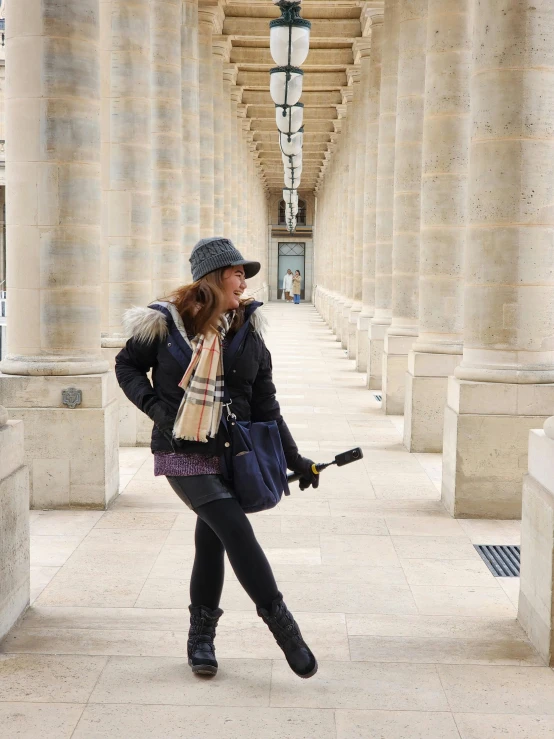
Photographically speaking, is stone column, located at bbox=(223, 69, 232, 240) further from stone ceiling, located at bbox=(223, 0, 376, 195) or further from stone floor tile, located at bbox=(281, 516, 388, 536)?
stone floor tile, located at bbox=(281, 516, 388, 536)

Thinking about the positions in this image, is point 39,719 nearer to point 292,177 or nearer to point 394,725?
point 394,725

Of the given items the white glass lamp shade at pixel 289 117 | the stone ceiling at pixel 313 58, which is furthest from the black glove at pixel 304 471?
the stone ceiling at pixel 313 58

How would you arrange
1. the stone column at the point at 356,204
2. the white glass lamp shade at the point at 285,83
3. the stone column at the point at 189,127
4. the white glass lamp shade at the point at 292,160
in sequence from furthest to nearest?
the stone column at the point at 356,204, the white glass lamp shade at the point at 292,160, the stone column at the point at 189,127, the white glass lamp shade at the point at 285,83

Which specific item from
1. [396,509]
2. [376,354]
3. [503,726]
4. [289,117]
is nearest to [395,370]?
[376,354]

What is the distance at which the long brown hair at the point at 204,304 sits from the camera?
4453 mm

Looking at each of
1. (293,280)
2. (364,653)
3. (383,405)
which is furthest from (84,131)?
(293,280)

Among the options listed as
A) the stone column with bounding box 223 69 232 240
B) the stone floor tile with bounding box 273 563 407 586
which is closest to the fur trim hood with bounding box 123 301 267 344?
the stone floor tile with bounding box 273 563 407 586

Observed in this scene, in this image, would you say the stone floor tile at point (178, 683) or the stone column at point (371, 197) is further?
the stone column at point (371, 197)

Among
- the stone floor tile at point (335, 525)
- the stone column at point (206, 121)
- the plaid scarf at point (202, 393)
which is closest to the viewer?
the plaid scarf at point (202, 393)

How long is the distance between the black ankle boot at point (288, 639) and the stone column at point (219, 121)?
1879 cm

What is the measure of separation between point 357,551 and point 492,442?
5.29 feet

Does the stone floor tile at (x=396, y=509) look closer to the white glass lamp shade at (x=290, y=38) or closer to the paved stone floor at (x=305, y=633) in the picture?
the paved stone floor at (x=305, y=633)

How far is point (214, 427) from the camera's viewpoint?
4.30 metres

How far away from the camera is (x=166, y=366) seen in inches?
176
